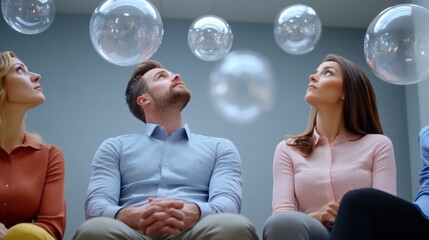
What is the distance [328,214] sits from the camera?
182cm

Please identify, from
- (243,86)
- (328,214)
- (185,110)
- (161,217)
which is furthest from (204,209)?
(185,110)

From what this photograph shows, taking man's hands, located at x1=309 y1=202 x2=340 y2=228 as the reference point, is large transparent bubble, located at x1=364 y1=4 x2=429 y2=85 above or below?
above

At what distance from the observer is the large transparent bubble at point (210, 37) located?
9.87 ft

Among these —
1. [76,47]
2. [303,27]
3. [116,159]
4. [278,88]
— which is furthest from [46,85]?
[116,159]

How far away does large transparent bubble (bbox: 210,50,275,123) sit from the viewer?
12.4 ft

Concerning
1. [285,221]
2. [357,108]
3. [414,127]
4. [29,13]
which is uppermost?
[29,13]

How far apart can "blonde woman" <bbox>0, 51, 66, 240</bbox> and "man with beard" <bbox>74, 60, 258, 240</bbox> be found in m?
0.15

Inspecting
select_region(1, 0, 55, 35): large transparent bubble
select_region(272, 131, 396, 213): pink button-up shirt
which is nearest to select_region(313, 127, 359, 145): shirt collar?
select_region(272, 131, 396, 213): pink button-up shirt

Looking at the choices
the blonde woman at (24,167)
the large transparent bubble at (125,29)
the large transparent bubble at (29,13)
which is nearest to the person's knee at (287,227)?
the blonde woman at (24,167)

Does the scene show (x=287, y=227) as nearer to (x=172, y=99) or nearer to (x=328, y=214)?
(x=328, y=214)

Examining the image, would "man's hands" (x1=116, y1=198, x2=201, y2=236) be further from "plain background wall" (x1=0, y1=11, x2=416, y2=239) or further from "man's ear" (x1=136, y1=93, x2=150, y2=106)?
"plain background wall" (x1=0, y1=11, x2=416, y2=239)

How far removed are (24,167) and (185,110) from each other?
2.40 m

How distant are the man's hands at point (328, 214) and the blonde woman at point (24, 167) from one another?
2.88 ft

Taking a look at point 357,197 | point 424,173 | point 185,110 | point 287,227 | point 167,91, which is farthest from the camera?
point 185,110
